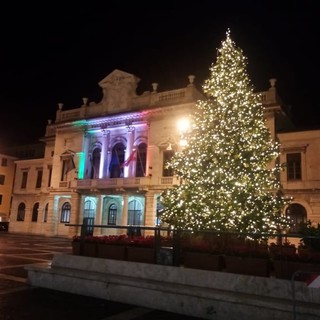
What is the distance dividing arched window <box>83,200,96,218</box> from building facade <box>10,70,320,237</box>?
0.11 m

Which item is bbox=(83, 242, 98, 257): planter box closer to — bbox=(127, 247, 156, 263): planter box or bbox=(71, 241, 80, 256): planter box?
bbox=(71, 241, 80, 256): planter box

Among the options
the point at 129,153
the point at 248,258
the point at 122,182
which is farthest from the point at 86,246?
the point at 129,153

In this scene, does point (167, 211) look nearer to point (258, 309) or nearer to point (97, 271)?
point (97, 271)

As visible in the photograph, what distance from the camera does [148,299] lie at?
823 cm

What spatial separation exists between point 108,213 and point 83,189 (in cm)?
364

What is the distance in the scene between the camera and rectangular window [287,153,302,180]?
94.0ft

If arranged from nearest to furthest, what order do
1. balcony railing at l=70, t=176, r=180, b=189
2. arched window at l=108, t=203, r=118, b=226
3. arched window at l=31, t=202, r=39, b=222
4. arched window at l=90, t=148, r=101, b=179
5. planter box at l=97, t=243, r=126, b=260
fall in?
planter box at l=97, t=243, r=126, b=260, balcony railing at l=70, t=176, r=180, b=189, arched window at l=108, t=203, r=118, b=226, arched window at l=90, t=148, r=101, b=179, arched window at l=31, t=202, r=39, b=222

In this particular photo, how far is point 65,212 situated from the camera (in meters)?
41.3

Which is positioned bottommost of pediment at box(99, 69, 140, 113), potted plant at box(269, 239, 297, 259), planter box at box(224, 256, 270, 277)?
planter box at box(224, 256, 270, 277)

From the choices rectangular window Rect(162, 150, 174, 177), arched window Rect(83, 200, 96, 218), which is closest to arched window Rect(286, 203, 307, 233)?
rectangular window Rect(162, 150, 174, 177)

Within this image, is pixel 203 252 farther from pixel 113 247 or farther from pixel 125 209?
pixel 125 209

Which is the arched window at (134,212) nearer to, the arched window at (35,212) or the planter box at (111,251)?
the arched window at (35,212)

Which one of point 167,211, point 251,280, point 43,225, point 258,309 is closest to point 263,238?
point 251,280

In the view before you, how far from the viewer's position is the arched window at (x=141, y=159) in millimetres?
36469
